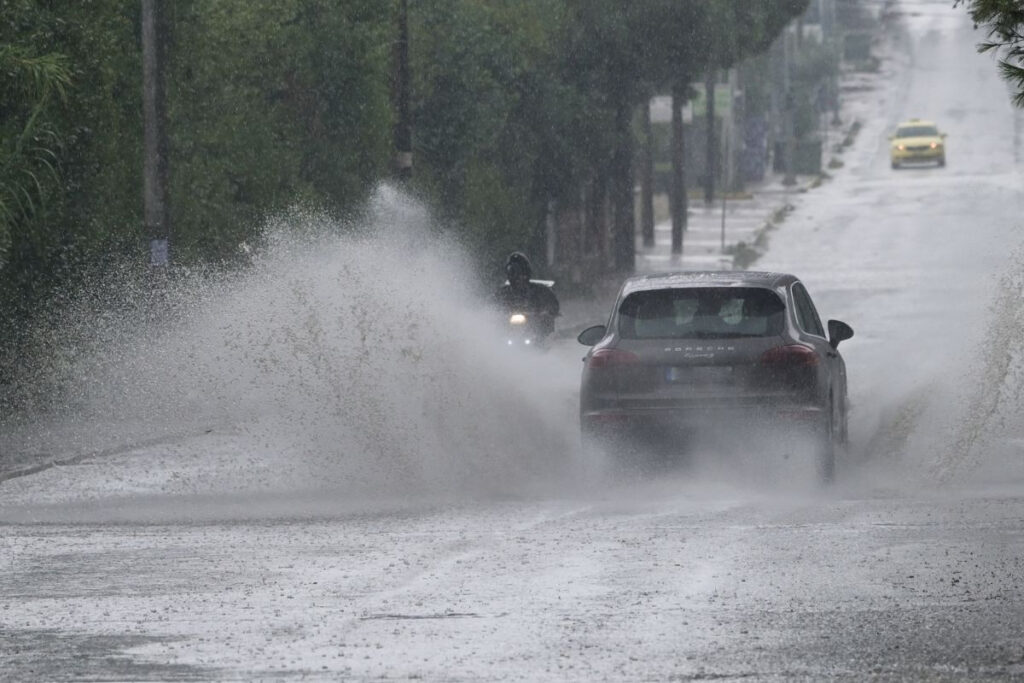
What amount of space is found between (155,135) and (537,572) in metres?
14.2

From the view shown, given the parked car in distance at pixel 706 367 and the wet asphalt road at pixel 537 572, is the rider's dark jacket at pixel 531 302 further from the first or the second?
the parked car in distance at pixel 706 367

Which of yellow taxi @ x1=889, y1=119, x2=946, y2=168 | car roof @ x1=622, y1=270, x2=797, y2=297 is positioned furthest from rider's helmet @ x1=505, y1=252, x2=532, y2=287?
yellow taxi @ x1=889, y1=119, x2=946, y2=168

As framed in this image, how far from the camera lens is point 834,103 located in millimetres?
110312

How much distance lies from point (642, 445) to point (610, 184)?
1487 inches

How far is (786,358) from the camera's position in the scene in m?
15.4

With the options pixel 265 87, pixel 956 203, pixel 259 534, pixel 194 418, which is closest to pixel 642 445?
pixel 259 534

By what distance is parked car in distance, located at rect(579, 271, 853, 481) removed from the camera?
50.4 ft

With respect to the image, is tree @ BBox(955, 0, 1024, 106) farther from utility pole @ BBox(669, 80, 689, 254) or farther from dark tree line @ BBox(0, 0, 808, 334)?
utility pole @ BBox(669, 80, 689, 254)

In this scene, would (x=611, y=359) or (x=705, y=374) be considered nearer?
(x=705, y=374)

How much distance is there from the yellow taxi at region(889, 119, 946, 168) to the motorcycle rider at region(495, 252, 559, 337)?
57366 millimetres

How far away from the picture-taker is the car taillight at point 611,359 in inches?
613

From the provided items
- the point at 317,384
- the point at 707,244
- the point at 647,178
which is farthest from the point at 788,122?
the point at 317,384

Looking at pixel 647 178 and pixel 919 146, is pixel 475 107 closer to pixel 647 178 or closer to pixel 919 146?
pixel 647 178

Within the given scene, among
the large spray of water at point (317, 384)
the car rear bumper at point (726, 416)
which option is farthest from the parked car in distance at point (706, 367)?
the large spray of water at point (317, 384)
